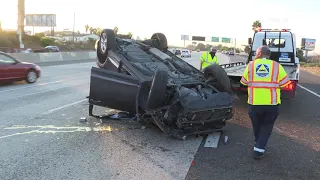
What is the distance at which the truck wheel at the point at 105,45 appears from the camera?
7426mm

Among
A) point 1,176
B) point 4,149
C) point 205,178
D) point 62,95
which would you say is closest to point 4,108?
point 62,95

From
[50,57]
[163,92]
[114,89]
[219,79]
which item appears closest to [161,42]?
[219,79]

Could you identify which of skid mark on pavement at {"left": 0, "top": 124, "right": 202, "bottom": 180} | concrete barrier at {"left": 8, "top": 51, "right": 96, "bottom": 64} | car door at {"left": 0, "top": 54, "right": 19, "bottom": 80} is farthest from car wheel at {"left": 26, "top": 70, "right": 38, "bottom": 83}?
concrete barrier at {"left": 8, "top": 51, "right": 96, "bottom": 64}

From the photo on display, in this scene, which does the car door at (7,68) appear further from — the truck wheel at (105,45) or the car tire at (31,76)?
the truck wheel at (105,45)

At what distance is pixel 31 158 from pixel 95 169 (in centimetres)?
103

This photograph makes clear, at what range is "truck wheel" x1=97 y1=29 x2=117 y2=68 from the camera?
24.4 ft

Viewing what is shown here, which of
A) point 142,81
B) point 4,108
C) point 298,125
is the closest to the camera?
point 142,81

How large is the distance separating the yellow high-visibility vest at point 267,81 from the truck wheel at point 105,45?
3396 mm

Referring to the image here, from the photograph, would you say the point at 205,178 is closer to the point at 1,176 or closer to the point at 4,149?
the point at 1,176

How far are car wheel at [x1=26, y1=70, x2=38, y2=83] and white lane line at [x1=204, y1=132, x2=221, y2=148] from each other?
9.43 metres

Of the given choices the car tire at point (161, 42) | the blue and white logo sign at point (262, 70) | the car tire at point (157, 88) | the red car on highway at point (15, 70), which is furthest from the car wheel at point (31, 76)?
the blue and white logo sign at point (262, 70)

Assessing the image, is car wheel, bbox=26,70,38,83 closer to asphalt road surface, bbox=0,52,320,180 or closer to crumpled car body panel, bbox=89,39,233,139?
asphalt road surface, bbox=0,52,320,180

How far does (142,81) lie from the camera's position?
19.6 feet

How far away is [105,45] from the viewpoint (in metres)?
7.57
